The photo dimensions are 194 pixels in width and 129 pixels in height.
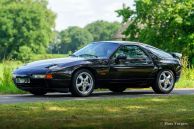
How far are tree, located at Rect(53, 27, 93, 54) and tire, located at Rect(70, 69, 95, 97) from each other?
6012 inches

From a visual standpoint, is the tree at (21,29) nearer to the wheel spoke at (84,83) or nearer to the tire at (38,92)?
the tire at (38,92)

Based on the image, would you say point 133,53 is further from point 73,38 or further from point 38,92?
point 73,38

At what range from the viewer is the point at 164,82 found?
14.5m

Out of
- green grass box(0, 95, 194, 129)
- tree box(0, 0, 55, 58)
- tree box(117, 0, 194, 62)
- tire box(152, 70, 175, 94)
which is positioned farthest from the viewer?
tree box(0, 0, 55, 58)

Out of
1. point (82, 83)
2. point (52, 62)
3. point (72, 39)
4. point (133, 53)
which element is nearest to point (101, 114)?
point (82, 83)

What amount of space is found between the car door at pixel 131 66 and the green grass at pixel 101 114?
7.72 ft

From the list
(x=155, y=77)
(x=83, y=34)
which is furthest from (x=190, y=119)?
(x=83, y=34)

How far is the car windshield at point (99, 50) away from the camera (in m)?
13.7

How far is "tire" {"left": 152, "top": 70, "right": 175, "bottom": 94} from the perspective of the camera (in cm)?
1441

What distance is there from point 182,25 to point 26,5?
6877 cm

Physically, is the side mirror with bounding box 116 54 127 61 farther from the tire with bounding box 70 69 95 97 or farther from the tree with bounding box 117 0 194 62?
the tree with bounding box 117 0 194 62

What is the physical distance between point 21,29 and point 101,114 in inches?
3911

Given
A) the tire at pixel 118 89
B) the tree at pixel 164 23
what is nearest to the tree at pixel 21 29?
the tree at pixel 164 23

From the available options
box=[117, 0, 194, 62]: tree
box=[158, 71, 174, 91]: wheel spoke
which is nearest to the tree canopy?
box=[117, 0, 194, 62]: tree
